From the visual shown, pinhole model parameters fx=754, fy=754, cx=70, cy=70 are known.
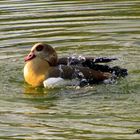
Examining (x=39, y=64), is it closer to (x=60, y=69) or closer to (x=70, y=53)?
(x=60, y=69)

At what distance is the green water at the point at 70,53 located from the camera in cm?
924

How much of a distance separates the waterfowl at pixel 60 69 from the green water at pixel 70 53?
0.52ft

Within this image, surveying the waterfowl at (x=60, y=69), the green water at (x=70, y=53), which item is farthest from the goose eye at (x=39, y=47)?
the green water at (x=70, y=53)

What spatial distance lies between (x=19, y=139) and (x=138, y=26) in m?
7.28

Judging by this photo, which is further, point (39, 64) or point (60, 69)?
point (39, 64)

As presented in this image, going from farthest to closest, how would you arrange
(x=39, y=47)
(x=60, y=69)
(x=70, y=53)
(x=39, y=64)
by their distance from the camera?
(x=70, y=53) → (x=39, y=47) → (x=39, y=64) → (x=60, y=69)

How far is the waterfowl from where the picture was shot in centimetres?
1155

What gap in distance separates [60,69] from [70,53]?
2.03m

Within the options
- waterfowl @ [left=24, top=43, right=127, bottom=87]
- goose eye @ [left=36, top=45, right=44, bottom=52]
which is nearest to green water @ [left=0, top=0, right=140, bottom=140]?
waterfowl @ [left=24, top=43, right=127, bottom=87]

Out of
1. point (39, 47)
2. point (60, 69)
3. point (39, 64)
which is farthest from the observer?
point (39, 47)

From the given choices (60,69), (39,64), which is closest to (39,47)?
(39,64)

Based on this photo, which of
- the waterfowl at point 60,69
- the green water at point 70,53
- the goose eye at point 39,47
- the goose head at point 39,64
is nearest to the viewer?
the green water at point 70,53

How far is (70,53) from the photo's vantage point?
13.6m

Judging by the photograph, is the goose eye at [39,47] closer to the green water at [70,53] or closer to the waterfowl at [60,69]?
the waterfowl at [60,69]
